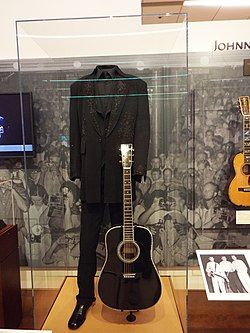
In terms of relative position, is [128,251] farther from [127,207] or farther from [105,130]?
[105,130]

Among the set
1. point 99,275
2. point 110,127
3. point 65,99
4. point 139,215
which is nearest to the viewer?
point 110,127

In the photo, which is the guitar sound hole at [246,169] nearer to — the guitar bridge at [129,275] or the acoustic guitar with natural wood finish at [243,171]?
the acoustic guitar with natural wood finish at [243,171]

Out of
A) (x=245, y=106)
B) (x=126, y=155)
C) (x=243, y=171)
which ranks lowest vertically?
(x=243, y=171)

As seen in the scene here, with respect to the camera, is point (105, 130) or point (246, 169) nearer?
point (105, 130)

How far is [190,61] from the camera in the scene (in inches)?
93.0

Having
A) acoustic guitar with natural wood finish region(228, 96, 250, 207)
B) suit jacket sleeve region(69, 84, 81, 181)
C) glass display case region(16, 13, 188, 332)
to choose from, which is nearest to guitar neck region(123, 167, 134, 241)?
glass display case region(16, 13, 188, 332)

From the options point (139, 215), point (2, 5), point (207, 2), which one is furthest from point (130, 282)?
point (2, 5)

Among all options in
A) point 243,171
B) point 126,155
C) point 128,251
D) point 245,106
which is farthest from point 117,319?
point 245,106

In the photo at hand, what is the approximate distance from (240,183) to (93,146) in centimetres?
108

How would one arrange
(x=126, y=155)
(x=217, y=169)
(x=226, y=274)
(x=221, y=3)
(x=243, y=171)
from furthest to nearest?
(x=217, y=169) → (x=243, y=171) → (x=221, y=3) → (x=126, y=155) → (x=226, y=274)

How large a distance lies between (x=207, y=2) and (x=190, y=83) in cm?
52

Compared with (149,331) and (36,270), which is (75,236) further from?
(149,331)

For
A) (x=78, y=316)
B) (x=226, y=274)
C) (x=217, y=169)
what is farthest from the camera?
(x=217, y=169)

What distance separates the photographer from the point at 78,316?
207 centimetres
